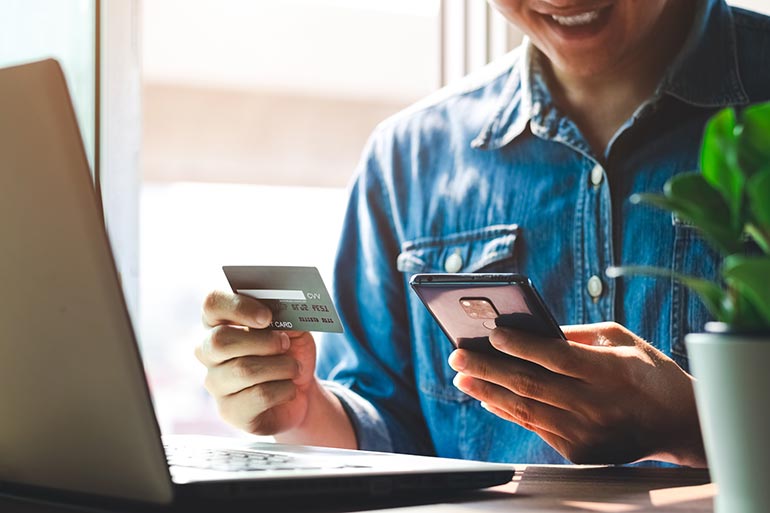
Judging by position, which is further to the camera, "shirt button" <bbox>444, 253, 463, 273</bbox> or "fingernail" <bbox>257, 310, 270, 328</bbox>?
"shirt button" <bbox>444, 253, 463, 273</bbox>

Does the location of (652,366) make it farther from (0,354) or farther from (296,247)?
(296,247)

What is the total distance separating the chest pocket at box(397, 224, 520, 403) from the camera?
1396 mm

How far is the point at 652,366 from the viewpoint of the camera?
0.90 m

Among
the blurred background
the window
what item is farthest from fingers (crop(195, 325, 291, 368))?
the window

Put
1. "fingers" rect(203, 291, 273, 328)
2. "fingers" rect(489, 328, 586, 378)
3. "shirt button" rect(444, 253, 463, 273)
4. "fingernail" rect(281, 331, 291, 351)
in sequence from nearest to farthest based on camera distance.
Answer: "fingers" rect(489, 328, 586, 378) → "fingers" rect(203, 291, 273, 328) → "fingernail" rect(281, 331, 291, 351) → "shirt button" rect(444, 253, 463, 273)

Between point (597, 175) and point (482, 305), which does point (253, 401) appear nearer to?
point (482, 305)

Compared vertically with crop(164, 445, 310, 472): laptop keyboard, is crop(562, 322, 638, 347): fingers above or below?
above

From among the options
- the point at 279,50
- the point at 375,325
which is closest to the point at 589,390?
the point at 375,325

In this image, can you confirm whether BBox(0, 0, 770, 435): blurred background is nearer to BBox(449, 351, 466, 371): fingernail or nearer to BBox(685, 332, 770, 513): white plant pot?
BBox(449, 351, 466, 371): fingernail

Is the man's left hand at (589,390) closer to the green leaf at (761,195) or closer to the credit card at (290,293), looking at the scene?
the credit card at (290,293)

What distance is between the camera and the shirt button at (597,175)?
1.31 m

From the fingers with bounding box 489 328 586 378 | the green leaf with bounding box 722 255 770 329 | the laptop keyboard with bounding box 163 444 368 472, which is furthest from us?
the fingers with bounding box 489 328 586 378

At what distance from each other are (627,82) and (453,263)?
343 millimetres

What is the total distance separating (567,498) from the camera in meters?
0.66
